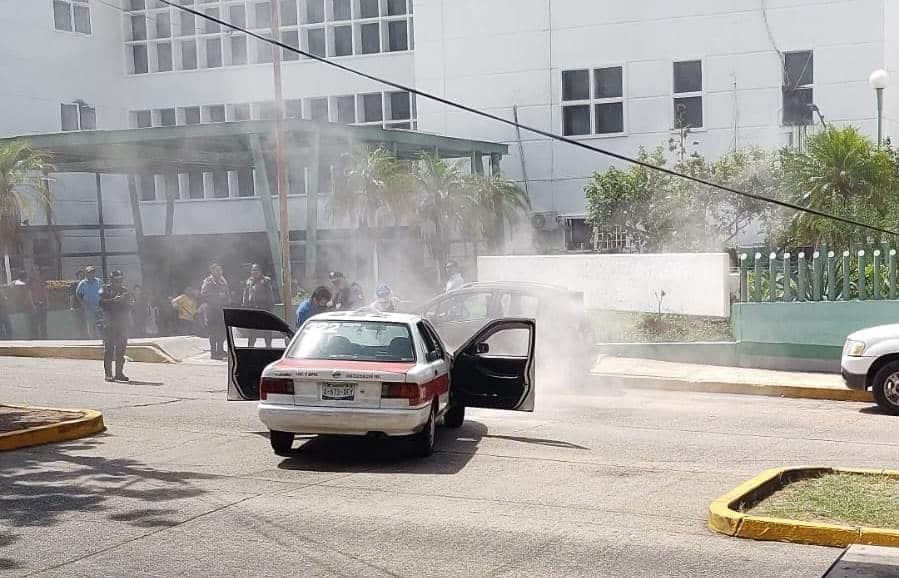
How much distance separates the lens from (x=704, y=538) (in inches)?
301

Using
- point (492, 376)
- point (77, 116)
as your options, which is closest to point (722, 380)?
point (492, 376)

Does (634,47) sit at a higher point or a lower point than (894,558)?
higher

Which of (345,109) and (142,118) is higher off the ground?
(142,118)

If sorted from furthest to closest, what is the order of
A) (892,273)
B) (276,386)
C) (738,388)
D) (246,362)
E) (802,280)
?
(802,280) → (892,273) → (738,388) → (246,362) → (276,386)

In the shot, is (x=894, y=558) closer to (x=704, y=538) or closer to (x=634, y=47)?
(x=704, y=538)

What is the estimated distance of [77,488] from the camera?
9.26 meters

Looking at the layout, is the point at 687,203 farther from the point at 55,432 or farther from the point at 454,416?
the point at 55,432

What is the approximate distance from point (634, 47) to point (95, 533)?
88.9 feet

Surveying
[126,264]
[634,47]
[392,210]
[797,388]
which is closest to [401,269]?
[392,210]

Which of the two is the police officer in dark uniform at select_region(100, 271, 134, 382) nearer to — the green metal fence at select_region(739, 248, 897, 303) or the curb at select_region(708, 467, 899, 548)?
the green metal fence at select_region(739, 248, 897, 303)

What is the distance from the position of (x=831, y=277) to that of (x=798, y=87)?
13.6m

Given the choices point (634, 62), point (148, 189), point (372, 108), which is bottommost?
point (148, 189)

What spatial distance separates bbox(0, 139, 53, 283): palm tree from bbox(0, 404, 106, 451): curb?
17410 millimetres

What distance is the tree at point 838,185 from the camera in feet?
66.7
